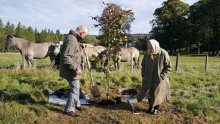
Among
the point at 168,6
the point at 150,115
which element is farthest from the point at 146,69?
the point at 168,6

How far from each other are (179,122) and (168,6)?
7347 cm

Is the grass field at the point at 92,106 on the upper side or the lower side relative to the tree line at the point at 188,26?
lower

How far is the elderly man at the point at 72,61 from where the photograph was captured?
959 centimetres

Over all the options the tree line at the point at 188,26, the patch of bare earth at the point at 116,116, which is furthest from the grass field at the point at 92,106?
the tree line at the point at 188,26

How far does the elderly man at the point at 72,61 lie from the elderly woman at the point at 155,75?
73.3 inches

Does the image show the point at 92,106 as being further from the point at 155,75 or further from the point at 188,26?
the point at 188,26

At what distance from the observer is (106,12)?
37.6ft

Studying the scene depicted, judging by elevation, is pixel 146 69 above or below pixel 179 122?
above

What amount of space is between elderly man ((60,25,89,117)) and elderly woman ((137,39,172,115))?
1.86 meters

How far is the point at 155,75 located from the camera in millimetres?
10422

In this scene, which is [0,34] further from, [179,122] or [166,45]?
[179,122]

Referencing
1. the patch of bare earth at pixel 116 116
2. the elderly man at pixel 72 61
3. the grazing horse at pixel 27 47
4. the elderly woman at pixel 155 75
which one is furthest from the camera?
the grazing horse at pixel 27 47

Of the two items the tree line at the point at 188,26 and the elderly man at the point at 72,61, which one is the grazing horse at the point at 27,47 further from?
the tree line at the point at 188,26

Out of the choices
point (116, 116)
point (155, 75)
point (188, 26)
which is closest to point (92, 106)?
point (116, 116)
